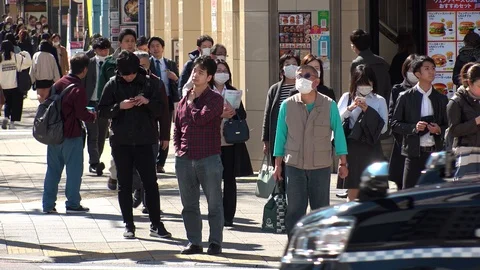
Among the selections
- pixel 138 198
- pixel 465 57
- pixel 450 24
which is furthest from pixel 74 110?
pixel 450 24

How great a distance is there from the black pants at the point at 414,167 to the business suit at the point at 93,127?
6092 millimetres

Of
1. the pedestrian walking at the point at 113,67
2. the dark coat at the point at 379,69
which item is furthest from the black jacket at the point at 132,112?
the dark coat at the point at 379,69

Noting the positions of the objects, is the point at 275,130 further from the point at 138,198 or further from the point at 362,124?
the point at 138,198

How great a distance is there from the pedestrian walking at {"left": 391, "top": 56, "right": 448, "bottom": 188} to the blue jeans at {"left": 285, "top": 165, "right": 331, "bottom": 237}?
1.50m

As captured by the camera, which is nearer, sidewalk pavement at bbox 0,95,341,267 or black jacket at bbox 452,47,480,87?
sidewalk pavement at bbox 0,95,341,267

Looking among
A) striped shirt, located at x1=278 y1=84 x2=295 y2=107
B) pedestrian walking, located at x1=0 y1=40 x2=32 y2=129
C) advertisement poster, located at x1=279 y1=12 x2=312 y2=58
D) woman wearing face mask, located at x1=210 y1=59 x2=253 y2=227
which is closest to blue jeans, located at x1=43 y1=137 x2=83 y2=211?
woman wearing face mask, located at x1=210 y1=59 x2=253 y2=227

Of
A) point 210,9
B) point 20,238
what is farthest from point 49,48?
point 20,238

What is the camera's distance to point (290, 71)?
36.3ft

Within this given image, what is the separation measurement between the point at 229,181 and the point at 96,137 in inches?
196

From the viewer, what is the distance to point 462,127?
1023cm

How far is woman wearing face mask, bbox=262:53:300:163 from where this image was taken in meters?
11.1

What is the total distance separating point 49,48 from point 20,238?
34.3ft

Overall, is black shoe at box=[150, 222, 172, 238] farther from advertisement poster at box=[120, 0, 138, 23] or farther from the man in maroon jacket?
advertisement poster at box=[120, 0, 138, 23]

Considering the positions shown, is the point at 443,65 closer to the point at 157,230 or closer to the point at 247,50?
the point at 247,50
